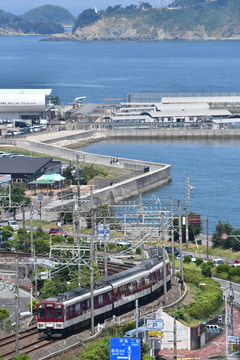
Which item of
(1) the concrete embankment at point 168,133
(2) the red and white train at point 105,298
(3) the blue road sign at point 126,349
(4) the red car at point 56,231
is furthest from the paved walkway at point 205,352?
(1) the concrete embankment at point 168,133

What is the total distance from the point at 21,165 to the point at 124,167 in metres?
9.02

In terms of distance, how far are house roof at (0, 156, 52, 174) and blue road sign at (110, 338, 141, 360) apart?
3717 cm

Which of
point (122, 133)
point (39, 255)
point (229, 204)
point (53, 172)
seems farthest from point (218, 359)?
point (122, 133)

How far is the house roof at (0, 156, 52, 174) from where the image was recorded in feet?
190

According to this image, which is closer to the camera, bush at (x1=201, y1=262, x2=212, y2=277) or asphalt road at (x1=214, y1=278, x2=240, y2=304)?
asphalt road at (x1=214, y1=278, x2=240, y2=304)

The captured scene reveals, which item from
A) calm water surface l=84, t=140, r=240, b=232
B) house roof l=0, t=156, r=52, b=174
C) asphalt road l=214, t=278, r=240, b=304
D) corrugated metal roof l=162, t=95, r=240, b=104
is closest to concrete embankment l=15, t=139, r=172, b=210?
calm water surface l=84, t=140, r=240, b=232

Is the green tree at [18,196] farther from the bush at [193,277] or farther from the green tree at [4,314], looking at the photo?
the green tree at [4,314]

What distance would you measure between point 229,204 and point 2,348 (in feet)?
104

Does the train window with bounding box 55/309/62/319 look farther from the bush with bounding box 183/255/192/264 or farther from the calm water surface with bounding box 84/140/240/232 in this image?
the calm water surface with bounding box 84/140/240/232

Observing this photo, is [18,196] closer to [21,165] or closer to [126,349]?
[21,165]

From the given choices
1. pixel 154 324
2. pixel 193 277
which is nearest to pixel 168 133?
pixel 193 277

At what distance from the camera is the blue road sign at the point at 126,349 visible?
20.8 m

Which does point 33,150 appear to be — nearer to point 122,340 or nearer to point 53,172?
point 53,172

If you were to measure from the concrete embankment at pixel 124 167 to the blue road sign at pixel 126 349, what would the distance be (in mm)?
28532
